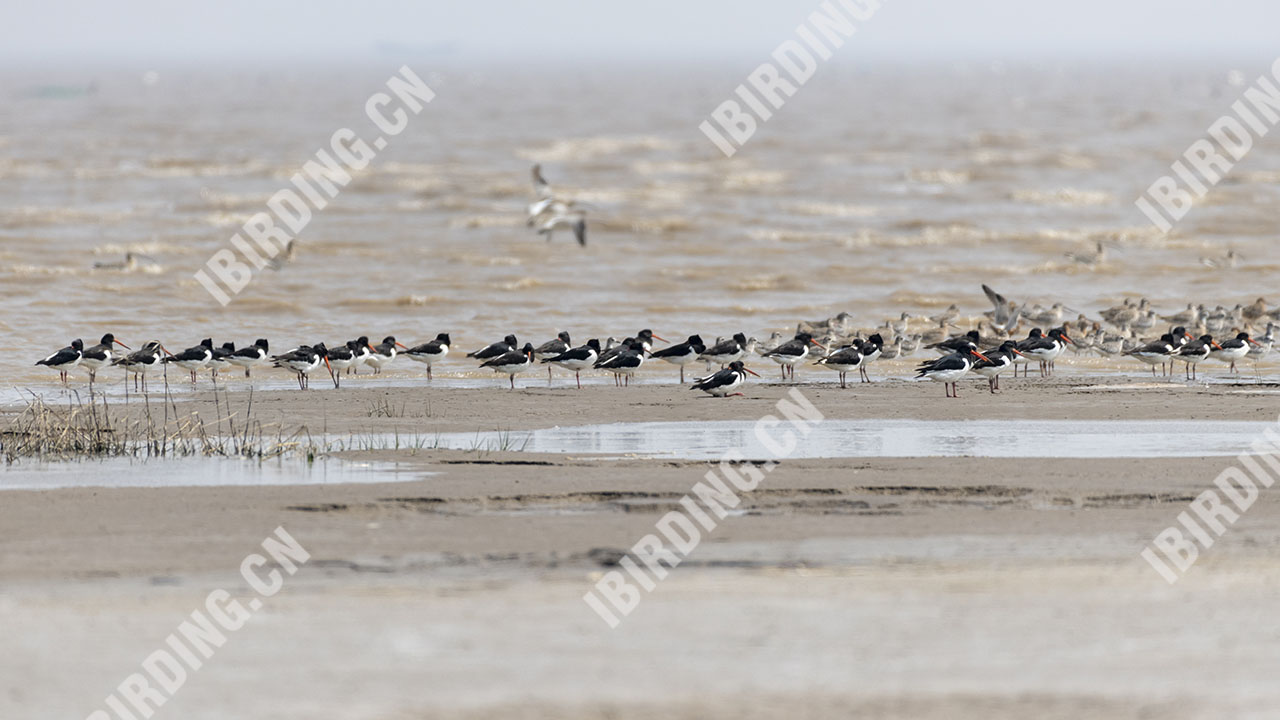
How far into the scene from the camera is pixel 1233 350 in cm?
1862

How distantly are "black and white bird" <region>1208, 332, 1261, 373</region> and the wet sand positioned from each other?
6724 mm

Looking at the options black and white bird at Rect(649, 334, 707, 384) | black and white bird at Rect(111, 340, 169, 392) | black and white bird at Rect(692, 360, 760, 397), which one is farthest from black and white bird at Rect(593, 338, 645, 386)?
black and white bird at Rect(111, 340, 169, 392)

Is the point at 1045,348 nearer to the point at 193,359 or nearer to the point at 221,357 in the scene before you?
the point at 221,357

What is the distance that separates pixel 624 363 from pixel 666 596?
9299 mm

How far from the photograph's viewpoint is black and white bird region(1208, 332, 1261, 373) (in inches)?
731

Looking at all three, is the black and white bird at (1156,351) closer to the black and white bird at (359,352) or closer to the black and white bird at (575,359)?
the black and white bird at (575,359)

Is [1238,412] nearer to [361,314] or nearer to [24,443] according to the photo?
[24,443]

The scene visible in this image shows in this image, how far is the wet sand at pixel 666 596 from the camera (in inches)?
290

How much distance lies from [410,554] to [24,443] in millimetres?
4422

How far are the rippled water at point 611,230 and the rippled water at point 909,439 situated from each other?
635cm

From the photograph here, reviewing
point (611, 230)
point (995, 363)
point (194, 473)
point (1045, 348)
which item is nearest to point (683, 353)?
point (995, 363)

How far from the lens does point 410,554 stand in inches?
373

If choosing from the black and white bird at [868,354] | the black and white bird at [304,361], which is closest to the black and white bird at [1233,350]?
the black and white bird at [868,354]

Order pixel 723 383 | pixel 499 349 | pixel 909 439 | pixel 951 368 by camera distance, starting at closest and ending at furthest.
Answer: pixel 909 439 < pixel 723 383 < pixel 951 368 < pixel 499 349
